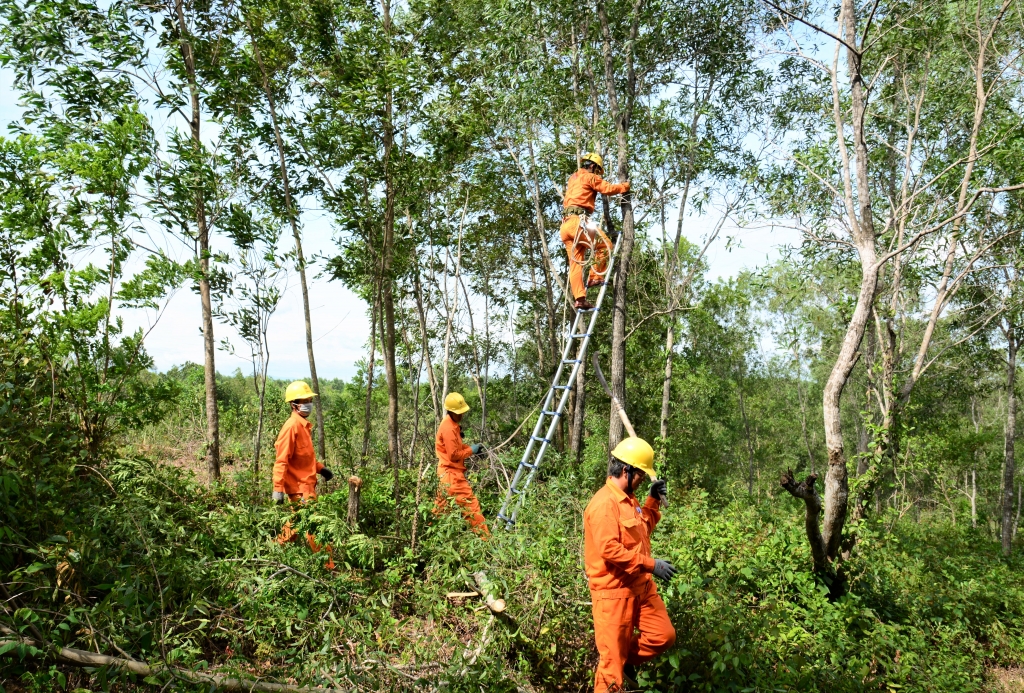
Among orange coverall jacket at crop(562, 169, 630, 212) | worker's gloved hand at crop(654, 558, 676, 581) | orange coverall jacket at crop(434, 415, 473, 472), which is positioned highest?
orange coverall jacket at crop(562, 169, 630, 212)

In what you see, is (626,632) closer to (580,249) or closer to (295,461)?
(295,461)

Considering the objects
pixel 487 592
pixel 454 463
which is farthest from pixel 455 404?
pixel 487 592

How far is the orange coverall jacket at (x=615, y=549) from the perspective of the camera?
173 inches

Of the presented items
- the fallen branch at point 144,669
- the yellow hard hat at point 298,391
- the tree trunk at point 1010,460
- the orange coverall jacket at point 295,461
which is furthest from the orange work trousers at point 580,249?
the tree trunk at point 1010,460

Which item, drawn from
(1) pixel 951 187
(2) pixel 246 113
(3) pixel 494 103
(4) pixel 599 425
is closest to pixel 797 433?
(4) pixel 599 425

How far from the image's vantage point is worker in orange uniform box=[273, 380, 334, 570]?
20.5ft

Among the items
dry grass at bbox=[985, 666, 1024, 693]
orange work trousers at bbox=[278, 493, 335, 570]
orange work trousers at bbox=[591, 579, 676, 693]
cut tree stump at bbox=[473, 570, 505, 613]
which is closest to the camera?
orange work trousers at bbox=[591, 579, 676, 693]

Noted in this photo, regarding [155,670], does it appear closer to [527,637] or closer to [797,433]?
[527,637]

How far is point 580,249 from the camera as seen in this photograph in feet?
26.5

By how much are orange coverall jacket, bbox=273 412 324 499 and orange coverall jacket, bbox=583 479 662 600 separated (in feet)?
10.5

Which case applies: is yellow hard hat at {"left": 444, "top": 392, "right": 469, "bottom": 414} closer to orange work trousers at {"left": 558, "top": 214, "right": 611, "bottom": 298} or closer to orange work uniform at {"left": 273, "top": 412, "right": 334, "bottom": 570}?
orange work uniform at {"left": 273, "top": 412, "right": 334, "bottom": 570}

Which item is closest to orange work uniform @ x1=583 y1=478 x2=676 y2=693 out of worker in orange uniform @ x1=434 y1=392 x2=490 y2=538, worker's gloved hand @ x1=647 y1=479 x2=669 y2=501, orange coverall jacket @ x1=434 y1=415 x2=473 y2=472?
→ worker's gloved hand @ x1=647 y1=479 x2=669 y2=501

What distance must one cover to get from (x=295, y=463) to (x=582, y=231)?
14.3 feet

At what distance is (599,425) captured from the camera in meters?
22.3
